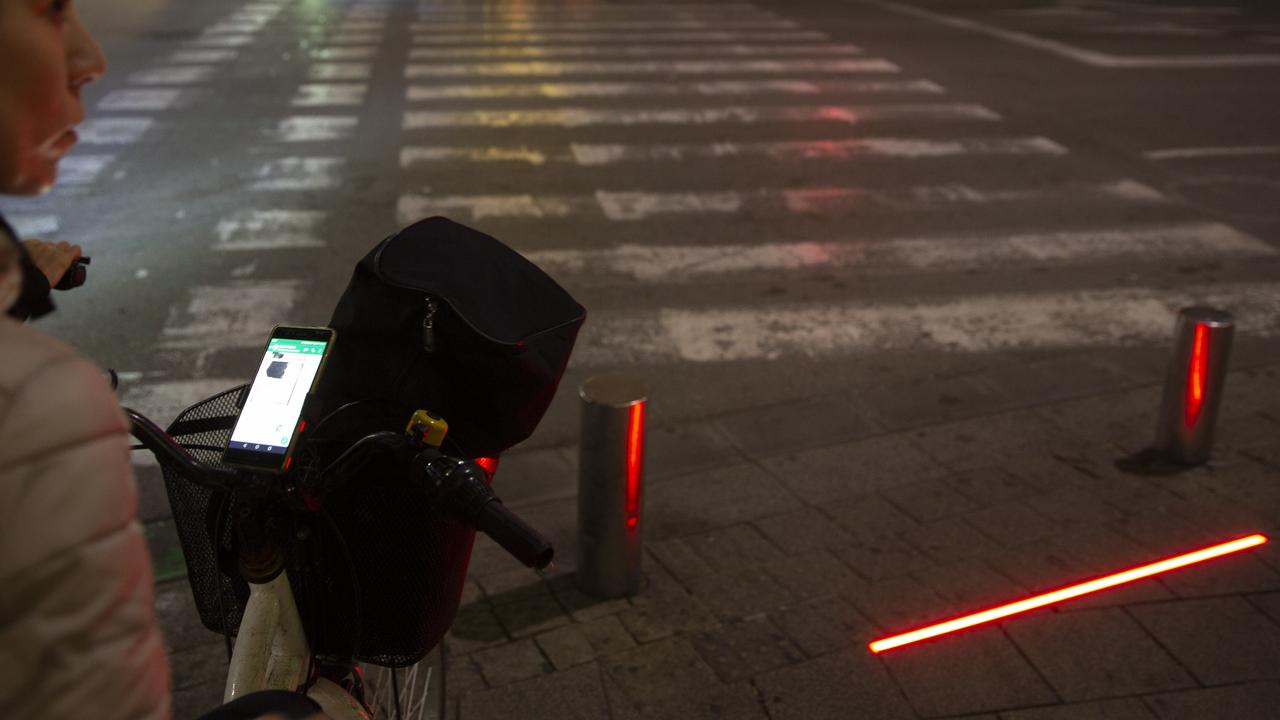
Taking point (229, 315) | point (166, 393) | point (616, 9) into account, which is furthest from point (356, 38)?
point (166, 393)

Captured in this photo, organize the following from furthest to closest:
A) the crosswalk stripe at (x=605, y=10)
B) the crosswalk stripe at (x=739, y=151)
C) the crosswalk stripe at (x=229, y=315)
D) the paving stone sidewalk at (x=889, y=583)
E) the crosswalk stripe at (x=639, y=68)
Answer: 1. the crosswalk stripe at (x=605, y=10)
2. the crosswalk stripe at (x=639, y=68)
3. the crosswalk stripe at (x=739, y=151)
4. the crosswalk stripe at (x=229, y=315)
5. the paving stone sidewalk at (x=889, y=583)

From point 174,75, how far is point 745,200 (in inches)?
319

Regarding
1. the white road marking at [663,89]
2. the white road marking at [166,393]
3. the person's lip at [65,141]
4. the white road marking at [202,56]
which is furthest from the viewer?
the white road marking at [202,56]

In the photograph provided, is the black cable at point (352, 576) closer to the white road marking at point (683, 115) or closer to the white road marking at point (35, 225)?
the white road marking at point (35, 225)

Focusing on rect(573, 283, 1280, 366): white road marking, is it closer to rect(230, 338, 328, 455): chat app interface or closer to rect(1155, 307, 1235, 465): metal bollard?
rect(1155, 307, 1235, 465): metal bollard

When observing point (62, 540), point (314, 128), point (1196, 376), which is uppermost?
point (62, 540)

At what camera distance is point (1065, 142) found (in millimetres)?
11445

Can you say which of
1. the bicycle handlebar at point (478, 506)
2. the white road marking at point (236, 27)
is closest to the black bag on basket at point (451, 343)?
the bicycle handlebar at point (478, 506)

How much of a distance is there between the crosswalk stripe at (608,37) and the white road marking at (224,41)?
229 centimetres

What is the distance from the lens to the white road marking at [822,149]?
425 inches

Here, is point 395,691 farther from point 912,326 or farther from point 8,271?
point 912,326

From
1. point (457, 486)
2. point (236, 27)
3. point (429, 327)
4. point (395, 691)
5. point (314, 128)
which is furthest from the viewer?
point (236, 27)

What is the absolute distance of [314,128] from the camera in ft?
38.2

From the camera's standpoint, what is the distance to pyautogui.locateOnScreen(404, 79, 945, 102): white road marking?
13.2 m
